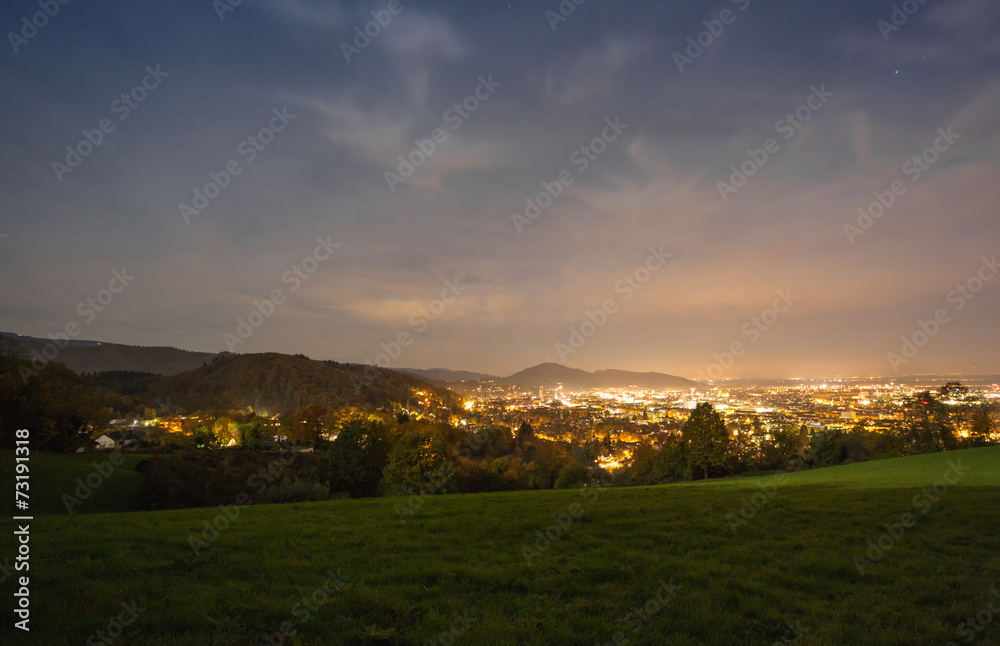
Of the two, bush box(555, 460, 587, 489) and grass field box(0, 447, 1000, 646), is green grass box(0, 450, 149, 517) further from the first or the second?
bush box(555, 460, 587, 489)

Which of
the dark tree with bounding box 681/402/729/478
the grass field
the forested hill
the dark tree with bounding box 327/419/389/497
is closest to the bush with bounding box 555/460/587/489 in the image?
the dark tree with bounding box 681/402/729/478

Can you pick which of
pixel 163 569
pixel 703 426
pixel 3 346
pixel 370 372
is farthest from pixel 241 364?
pixel 163 569

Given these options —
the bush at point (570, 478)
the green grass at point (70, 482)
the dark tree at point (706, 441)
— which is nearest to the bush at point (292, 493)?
the green grass at point (70, 482)

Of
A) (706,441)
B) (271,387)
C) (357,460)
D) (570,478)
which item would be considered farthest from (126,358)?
(706,441)

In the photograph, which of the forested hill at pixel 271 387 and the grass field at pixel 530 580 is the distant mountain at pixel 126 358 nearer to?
the forested hill at pixel 271 387

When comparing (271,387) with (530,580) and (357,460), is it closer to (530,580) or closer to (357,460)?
(357,460)

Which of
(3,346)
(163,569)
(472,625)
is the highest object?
(3,346)

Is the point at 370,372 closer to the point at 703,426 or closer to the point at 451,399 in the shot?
the point at 451,399
